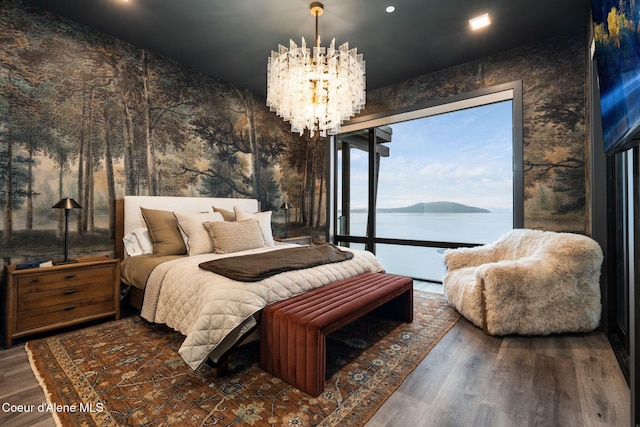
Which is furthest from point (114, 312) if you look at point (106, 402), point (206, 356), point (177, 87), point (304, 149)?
point (304, 149)

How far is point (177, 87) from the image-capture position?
3670 mm

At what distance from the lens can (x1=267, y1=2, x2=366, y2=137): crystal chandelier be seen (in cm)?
250

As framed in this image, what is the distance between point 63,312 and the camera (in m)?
2.40

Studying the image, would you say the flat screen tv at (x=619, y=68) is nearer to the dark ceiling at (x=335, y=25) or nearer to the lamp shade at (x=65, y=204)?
the dark ceiling at (x=335, y=25)

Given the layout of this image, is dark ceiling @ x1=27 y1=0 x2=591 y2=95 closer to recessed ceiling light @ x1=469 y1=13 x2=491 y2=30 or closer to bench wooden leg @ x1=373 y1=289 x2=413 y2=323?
recessed ceiling light @ x1=469 y1=13 x2=491 y2=30

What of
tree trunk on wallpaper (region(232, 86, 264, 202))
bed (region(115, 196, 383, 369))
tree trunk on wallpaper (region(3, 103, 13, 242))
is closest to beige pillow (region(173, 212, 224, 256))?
bed (region(115, 196, 383, 369))

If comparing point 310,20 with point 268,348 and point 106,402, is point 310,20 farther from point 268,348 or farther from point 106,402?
point 106,402

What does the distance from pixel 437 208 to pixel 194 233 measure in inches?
129

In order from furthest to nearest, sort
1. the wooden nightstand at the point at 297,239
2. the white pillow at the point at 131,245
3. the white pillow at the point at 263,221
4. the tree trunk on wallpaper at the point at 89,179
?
the wooden nightstand at the point at 297,239
the white pillow at the point at 263,221
the white pillow at the point at 131,245
the tree trunk on wallpaper at the point at 89,179

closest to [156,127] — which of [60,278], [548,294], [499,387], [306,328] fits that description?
[60,278]

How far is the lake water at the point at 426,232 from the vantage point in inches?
147

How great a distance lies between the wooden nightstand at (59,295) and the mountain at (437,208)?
3.58 metres

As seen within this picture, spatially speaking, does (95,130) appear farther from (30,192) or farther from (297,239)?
(297,239)

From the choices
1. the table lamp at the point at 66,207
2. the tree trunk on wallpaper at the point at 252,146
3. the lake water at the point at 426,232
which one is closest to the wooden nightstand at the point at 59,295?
the table lamp at the point at 66,207
